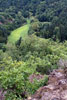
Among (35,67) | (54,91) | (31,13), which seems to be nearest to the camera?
(54,91)

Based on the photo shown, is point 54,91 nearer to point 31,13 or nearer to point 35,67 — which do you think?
point 35,67

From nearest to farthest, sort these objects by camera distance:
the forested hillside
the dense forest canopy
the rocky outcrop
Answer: the rocky outcrop → the forested hillside → the dense forest canopy

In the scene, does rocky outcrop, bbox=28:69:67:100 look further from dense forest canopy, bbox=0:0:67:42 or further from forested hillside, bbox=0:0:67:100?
dense forest canopy, bbox=0:0:67:42

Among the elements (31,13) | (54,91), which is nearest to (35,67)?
(54,91)

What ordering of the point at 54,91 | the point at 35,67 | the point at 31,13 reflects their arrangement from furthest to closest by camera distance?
the point at 31,13 < the point at 35,67 < the point at 54,91

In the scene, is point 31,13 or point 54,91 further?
point 31,13

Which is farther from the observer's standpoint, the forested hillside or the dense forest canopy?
the dense forest canopy

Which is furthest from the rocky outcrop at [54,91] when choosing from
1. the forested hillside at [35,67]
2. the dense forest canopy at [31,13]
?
the dense forest canopy at [31,13]

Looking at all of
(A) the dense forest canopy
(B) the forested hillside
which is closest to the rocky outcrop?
(B) the forested hillside

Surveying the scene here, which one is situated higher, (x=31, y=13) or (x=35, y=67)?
(x=35, y=67)

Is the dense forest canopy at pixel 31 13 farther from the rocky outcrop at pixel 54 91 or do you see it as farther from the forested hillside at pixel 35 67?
the rocky outcrop at pixel 54 91

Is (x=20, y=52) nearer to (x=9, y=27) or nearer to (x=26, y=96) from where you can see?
(x=26, y=96)

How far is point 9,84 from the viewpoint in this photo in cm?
734

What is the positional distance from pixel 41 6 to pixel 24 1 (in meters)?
10.3
